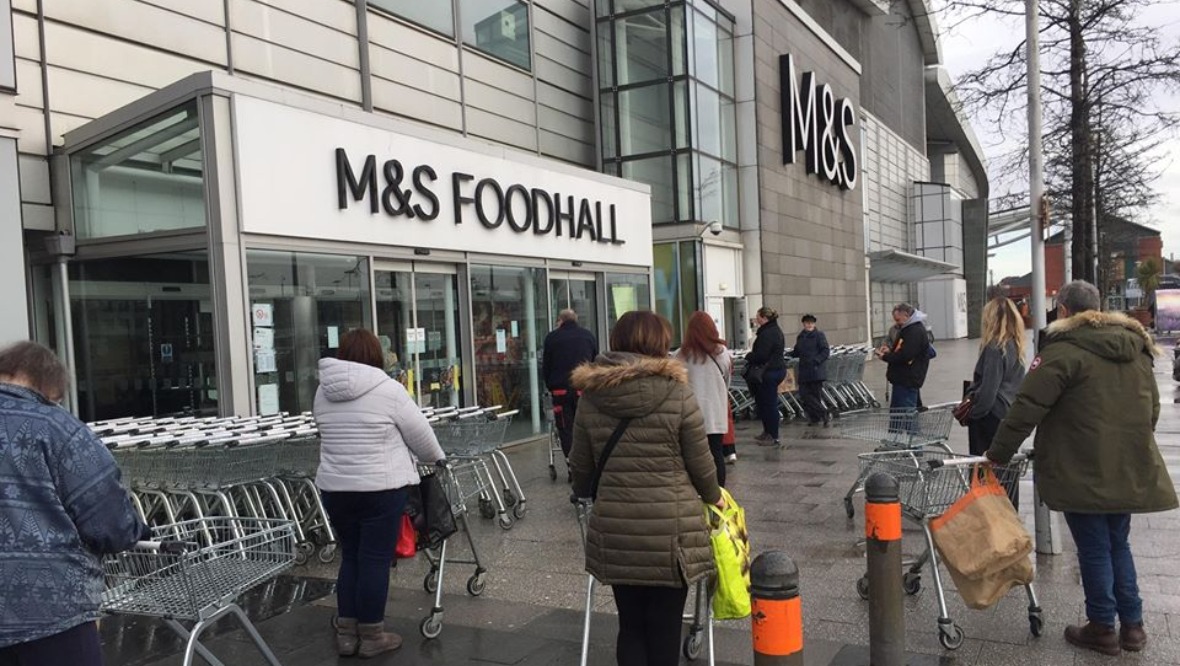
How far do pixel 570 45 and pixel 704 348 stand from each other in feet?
37.9

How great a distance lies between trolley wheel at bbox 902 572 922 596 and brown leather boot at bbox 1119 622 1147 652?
1.06 metres

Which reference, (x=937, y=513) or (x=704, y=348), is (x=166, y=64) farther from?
(x=937, y=513)

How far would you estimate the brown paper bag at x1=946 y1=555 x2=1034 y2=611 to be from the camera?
4.19 meters

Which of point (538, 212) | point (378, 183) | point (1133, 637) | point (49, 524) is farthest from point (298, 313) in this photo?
point (1133, 637)

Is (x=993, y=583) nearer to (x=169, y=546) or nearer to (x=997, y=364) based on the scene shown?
(x=997, y=364)

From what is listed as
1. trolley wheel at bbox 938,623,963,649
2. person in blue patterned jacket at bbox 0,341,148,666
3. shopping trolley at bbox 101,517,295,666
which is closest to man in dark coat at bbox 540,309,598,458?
shopping trolley at bbox 101,517,295,666

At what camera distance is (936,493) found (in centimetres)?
486

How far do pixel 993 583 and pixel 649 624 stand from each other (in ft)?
5.84

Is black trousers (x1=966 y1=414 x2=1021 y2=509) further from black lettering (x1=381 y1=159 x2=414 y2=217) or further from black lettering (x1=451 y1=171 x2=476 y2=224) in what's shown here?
black lettering (x1=451 y1=171 x2=476 y2=224)

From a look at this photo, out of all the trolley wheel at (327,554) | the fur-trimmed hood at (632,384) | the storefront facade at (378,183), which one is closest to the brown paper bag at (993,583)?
the fur-trimmed hood at (632,384)

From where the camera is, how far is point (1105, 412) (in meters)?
4.21

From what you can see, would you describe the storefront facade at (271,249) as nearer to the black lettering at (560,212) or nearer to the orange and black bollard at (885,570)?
the black lettering at (560,212)

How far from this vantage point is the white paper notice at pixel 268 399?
26.5 feet

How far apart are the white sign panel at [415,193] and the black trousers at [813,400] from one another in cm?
327
